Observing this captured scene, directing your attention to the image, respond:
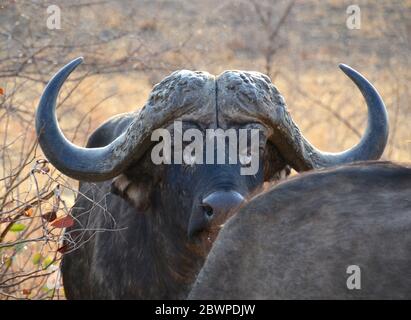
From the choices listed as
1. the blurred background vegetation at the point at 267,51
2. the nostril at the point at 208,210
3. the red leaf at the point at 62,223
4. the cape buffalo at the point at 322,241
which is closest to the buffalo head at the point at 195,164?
the nostril at the point at 208,210

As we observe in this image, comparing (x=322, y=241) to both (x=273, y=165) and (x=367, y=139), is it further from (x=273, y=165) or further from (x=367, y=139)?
(x=367, y=139)

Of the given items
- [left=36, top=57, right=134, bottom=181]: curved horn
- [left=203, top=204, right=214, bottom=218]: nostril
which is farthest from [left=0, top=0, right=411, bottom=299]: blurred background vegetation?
[left=203, top=204, right=214, bottom=218]: nostril

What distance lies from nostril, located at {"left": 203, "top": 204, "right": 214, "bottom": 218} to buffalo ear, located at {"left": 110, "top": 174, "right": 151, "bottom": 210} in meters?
0.62

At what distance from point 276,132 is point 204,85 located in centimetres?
43

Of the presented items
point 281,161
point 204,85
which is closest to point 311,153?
point 281,161

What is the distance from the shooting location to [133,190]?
550 centimetres

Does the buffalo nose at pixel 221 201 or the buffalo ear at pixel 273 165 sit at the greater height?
the buffalo ear at pixel 273 165

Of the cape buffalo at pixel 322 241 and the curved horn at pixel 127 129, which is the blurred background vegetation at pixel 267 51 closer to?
the curved horn at pixel 127 129

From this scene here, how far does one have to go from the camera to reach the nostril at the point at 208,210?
4.84m

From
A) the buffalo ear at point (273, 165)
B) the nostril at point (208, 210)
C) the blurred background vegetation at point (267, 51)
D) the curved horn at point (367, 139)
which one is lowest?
the nostril at point (208, 210)

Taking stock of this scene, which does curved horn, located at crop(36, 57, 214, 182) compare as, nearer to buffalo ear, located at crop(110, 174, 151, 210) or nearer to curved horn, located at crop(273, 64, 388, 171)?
buffalo ear, located at crop(110, 174, 151, 210)

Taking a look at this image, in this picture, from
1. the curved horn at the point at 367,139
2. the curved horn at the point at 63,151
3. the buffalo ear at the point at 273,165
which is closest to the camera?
the buffalo ear at the point at 273,165

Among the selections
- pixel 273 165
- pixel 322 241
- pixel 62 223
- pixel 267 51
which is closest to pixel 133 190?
pixel 62 223

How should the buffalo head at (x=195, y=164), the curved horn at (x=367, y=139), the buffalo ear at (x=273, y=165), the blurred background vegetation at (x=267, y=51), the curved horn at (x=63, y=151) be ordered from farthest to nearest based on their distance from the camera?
the blurred background vegetation at (x=267, y=51) < the curved horn at (x=367, y=139) < the curved horn at (x=63, y=151) < the buffalo ear at (x=273, y=165) < the buffalo head at (x=195, y=164)
